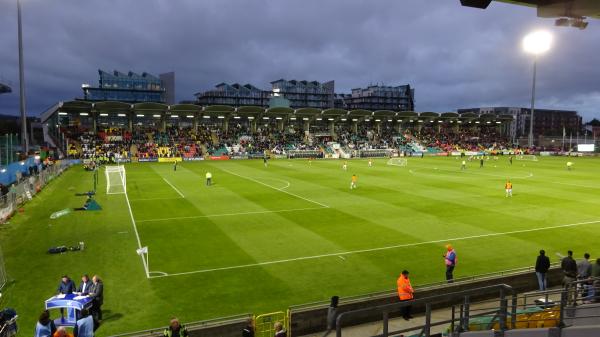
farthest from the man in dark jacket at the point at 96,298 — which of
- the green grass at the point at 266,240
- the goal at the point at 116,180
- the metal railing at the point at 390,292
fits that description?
the goal at the point at 116,180

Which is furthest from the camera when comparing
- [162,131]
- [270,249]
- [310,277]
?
[162,131]

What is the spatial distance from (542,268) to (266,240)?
464 inches

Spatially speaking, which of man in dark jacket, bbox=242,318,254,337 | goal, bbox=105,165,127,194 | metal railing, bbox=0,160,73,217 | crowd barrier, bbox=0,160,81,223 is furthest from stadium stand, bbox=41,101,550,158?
man in dark jacket, bbox=242,318,254,337

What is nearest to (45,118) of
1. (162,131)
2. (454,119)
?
(162,131)

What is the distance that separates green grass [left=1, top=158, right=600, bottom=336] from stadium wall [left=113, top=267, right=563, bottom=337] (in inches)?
72.2

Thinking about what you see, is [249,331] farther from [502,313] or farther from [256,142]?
[256,142]

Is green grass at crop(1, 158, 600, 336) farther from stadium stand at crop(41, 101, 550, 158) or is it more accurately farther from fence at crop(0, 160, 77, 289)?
stadium stand at crop(41, 101, 550, 158)

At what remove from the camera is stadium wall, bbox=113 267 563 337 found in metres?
10.3

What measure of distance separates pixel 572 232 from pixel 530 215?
3965 mm

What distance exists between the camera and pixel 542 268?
13617 millimetres

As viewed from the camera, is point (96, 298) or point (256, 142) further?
point (256, 142)

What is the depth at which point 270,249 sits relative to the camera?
18.9 m

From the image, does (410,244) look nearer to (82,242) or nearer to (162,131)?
(82,242)

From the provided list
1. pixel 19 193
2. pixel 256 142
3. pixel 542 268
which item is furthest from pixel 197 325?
pixel 256 142
